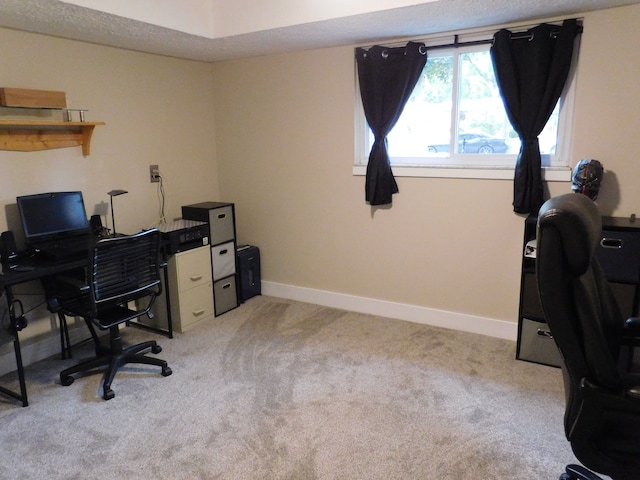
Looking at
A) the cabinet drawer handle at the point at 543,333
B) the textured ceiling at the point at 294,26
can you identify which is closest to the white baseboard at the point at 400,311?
the cabinet drawer handle at the point at 543,333

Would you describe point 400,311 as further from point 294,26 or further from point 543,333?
point 294,26

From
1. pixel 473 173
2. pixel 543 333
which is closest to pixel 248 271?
pixel 473 173

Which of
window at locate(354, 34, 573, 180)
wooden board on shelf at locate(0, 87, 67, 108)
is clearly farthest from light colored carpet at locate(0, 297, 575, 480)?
wooden board on shelf at locate(0, 87, 67, 108)

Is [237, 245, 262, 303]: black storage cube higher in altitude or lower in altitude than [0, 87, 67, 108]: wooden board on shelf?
lower

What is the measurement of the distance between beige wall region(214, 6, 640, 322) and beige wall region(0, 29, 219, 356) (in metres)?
0.29

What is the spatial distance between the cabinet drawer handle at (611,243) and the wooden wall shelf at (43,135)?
3248 mm

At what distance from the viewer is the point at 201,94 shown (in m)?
4.22

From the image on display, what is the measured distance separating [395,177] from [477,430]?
1.93m

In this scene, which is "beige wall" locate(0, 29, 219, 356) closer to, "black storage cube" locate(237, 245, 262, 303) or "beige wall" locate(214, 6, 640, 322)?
"beige wall" locate(214, 6, 640, 322)

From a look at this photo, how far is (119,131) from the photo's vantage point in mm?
3539

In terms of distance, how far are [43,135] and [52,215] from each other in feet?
1.81

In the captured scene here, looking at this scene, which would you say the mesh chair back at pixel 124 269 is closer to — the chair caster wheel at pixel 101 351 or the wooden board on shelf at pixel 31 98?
the chair caster wheel at pixel 101 351

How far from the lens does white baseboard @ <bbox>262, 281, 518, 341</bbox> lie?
336 cm

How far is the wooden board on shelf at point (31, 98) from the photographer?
272cm
